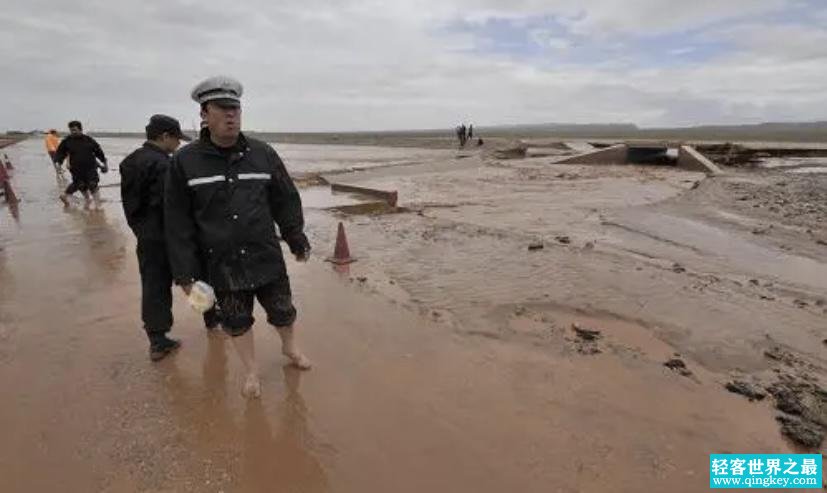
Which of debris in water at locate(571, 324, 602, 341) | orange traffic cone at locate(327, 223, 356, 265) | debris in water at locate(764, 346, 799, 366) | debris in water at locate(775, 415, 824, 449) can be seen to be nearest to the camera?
debris in water at locate(775, 415, 824, 449)

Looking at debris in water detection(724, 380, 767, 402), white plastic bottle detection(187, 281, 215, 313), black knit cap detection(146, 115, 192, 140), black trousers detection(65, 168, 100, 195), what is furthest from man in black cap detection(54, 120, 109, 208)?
debris in water detection(724, 380, 767, 402)

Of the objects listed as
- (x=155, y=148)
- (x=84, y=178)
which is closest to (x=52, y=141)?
(x=84, y=178)

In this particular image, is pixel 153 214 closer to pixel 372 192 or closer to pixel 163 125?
pixel 163 125

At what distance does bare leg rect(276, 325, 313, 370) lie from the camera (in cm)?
394

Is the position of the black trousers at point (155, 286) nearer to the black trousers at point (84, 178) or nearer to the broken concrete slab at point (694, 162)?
the black trousers at point (84, 178)

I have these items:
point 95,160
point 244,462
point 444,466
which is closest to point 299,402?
point 244,462

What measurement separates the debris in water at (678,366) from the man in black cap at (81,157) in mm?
9627

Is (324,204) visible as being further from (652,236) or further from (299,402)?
(299,402)

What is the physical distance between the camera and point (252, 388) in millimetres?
3721

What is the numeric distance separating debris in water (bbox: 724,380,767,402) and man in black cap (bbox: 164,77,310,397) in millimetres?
3111

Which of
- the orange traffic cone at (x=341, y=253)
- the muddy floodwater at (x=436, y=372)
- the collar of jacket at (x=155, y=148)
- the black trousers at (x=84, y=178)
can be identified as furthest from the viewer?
the black trousers at (x=84, y=178)

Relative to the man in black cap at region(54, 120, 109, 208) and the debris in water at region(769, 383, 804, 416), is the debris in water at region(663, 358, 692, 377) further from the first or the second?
Answer: the man in black cap at region(54, 120, 109, 208)

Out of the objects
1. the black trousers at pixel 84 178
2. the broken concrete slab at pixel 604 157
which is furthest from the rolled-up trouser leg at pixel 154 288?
the broken concrete slab at pixel 604 157

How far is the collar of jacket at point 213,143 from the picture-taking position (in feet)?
10.9
